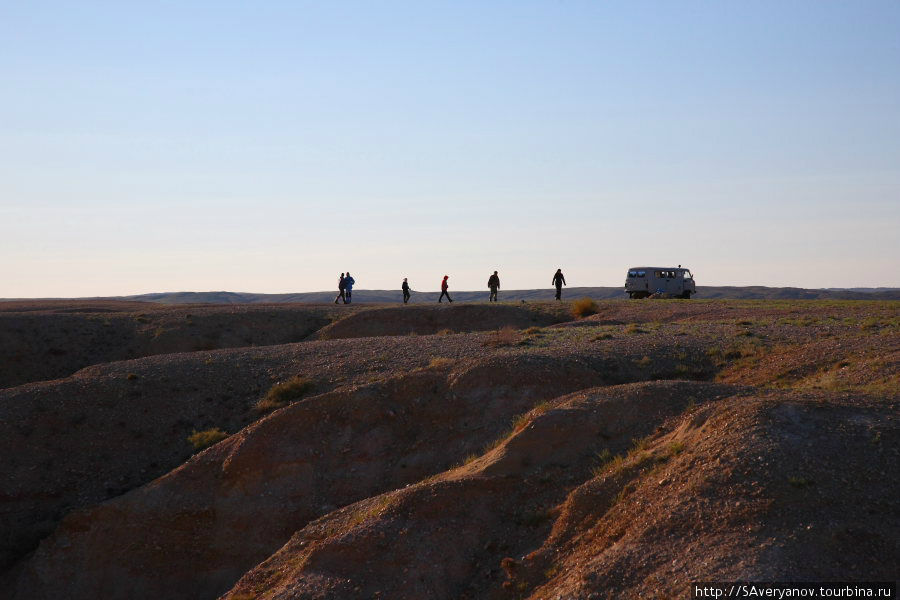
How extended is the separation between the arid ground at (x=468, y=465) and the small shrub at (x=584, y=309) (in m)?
6.61

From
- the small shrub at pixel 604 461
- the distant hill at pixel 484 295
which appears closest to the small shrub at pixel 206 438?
the small shrub at pixel 604 461

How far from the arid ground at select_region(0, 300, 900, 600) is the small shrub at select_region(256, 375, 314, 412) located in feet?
0.23

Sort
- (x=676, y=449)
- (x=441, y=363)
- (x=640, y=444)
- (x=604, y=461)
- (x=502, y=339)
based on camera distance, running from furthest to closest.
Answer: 1. (x=502, y=339)
2. (x=441, y=363)
3. (x=640, y=444)
4. (x=604, y=461)
5. (x=676, y=449)

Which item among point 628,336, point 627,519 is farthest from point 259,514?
point 628,336

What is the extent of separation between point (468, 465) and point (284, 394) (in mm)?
8289

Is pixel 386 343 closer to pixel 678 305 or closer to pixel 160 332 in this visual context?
pixel 160 332

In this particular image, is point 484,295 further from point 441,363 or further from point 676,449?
point 676,449

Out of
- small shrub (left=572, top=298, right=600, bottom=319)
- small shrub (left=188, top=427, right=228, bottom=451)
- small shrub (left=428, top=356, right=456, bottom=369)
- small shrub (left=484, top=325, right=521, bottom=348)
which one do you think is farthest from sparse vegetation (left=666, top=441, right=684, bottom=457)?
small shrub (left=572, top=298, right=600, bottom=319)

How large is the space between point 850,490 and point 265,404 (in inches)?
603

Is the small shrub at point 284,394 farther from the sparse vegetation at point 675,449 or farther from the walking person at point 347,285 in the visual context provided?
the walking person at point 347,285

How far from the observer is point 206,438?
21.6 meters

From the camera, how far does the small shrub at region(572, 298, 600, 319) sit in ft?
127

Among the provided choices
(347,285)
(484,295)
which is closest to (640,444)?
(347,285)

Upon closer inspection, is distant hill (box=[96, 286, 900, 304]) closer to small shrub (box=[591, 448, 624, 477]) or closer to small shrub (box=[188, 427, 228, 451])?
small shrub (box=[188, 427, 228, 451])
